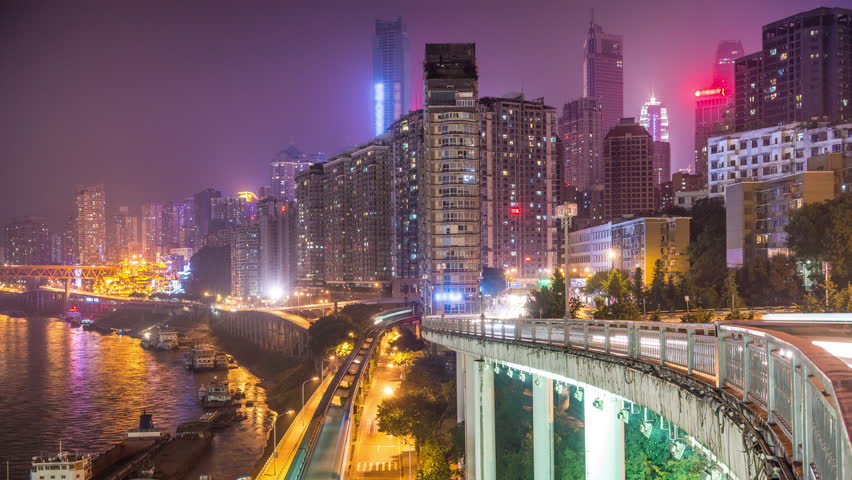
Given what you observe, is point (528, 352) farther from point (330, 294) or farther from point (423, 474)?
point (330, 294)

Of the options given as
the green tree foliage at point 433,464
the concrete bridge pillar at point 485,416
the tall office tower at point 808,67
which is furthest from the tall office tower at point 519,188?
the concrete bridge pillar at point 485,416

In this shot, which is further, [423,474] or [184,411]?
[184,411]

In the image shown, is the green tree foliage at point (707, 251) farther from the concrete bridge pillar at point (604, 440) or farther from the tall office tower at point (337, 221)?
the tall office tower at point (337, 221)

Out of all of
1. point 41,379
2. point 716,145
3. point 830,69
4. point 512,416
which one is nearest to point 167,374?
point 41,379

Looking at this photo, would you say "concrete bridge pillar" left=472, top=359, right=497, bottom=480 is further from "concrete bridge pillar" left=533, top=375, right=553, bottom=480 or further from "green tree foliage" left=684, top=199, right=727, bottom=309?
"green tree foliage" left=684, top=199, right=727, bottom=309

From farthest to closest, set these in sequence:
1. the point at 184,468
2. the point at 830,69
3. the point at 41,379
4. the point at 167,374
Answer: the point at 830,69 → the point at 167,374 → the point at 41,379 → the point at 184,468

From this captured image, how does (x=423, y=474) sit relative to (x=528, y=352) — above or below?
below

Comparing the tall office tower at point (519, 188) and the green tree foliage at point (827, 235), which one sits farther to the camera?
the tall office tower at point (519, 188)

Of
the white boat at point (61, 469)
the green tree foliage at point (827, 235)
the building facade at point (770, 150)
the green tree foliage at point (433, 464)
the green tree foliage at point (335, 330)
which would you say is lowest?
the white boat at point (61, 469)
